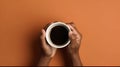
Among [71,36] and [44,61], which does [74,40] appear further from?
[44,61]

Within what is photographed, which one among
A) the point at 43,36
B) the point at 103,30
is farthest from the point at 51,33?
the point at 103,30

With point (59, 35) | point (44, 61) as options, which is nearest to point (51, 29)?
point (59, 35)

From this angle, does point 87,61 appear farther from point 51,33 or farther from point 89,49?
point 51,33

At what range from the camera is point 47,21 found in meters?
1.23

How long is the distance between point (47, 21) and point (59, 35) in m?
0.12

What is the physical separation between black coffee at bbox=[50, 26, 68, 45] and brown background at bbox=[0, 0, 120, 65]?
0.34ft

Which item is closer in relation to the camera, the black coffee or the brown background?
the black coffee

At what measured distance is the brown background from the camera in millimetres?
1229

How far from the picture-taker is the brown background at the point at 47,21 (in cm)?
123

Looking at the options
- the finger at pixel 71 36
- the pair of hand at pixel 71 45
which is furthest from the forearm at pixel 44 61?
the finger at pixel 71 36

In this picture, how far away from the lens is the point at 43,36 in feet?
3.65

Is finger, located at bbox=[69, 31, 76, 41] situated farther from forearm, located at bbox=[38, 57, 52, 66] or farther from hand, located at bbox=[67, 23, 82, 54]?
forearm, located at bbox=[38, 57, 52, 66]

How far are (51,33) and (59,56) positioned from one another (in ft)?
0.50

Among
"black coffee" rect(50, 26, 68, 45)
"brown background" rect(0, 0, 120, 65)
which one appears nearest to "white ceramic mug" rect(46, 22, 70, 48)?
"black coffee" rect(50, 26, 68, 45)
